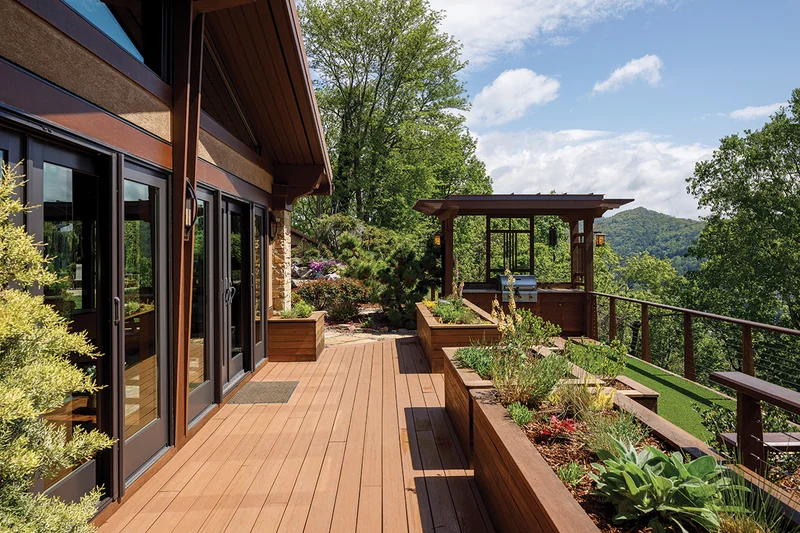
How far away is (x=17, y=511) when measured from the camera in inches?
61.8

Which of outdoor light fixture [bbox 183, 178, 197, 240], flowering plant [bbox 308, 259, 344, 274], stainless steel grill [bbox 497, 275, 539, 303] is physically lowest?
stainless steel grill [bbox 497, 275, 539, 303]

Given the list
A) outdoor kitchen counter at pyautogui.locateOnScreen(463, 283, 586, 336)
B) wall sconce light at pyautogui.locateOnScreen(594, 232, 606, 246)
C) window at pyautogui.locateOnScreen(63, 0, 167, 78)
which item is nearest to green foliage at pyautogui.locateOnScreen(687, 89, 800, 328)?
wall sconce light at pyautogui.locateOnScreen(594, 232, 606, 246)

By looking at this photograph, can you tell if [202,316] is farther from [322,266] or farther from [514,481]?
[322,266]

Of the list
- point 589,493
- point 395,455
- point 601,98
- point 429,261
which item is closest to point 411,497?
point 395,455

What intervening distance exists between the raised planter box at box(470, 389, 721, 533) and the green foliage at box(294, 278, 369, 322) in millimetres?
8208

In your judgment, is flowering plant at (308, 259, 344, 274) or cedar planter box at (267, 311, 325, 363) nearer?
cedar planter box at (267, 311, 325, 363)

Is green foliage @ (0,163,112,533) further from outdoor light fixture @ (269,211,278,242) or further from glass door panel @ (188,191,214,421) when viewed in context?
outdoor light fixture @ (269,211,278,242)

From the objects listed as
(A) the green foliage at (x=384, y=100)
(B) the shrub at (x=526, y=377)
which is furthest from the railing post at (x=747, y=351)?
(A) the green foliage at (x=384, y=100)

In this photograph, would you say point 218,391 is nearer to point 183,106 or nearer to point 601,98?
point 183,106

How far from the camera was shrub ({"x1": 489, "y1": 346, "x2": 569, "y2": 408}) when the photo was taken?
3.11 metres

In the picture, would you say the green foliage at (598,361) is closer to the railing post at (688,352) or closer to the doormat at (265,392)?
the railing post at (688,352)

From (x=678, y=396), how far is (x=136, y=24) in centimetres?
605

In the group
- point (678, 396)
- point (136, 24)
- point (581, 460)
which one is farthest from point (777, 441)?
point (136, 24)

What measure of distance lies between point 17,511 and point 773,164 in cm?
2297
